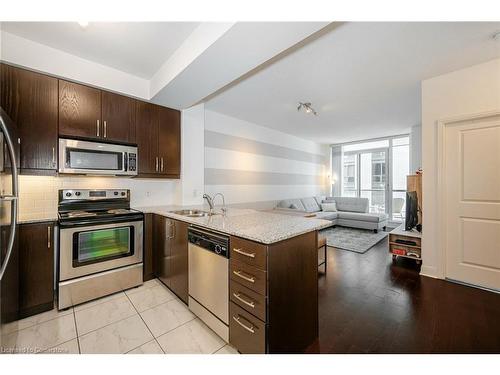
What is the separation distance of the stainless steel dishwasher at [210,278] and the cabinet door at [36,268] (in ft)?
4.53

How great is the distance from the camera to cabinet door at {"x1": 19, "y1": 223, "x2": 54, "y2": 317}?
190 centimetres

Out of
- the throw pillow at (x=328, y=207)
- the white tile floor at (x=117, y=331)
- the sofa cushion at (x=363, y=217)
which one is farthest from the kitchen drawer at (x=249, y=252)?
the throw pillow at (x=328, y=207)

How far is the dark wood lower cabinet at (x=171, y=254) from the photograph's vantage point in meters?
2.08

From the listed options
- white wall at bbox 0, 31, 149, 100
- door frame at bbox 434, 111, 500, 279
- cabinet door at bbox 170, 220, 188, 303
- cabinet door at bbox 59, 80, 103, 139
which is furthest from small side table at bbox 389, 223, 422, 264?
cabinet door at bbox 59, 80, 103, 139

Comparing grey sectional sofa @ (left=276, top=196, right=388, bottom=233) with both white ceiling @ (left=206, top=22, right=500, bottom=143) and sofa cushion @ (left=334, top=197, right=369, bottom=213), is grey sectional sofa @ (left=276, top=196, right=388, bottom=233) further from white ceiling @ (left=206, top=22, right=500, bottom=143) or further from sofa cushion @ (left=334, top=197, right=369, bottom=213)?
white ceiling @ (left=206, top=22, right=500, bottom=143)

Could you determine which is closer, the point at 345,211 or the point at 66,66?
the point at 66,66

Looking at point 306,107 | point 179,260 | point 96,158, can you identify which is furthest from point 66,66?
point 306,107

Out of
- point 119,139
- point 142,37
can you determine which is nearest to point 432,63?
point 142,37

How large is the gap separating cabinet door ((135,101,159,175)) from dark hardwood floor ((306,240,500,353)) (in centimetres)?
267

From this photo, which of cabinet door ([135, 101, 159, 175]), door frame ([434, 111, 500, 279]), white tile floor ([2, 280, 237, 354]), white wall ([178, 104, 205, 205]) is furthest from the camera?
white wall ([178, 104, 205, 205])

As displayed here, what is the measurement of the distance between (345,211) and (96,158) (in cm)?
611

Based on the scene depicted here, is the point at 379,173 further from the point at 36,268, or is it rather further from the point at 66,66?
the point at 36,268

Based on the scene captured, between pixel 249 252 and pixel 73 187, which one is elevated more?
pixel 73 187

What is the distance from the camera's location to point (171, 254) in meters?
2.29
